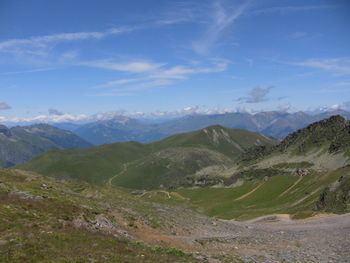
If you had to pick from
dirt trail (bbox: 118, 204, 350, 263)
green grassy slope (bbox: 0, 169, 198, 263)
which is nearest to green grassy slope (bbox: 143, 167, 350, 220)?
dirt trail (bbox: 118, 204, 350, 263)

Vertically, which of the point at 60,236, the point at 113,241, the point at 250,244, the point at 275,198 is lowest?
the point at 275,198

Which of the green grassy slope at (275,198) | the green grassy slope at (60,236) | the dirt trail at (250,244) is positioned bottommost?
the green grassy slope at (275,198)

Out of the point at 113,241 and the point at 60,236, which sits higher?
the point at 60,236

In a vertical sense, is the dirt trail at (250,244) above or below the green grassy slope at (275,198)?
above

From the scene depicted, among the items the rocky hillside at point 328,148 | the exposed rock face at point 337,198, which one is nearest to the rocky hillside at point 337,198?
the exposed rock face at point 337,198

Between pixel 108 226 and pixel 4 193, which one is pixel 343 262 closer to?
pixel 108 226

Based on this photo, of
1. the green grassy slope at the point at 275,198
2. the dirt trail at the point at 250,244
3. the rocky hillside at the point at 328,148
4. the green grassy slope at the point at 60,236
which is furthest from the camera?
the rocky hillside at the point at 328,148

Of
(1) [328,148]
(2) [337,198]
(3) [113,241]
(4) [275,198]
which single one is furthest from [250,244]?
(1) [328,148]

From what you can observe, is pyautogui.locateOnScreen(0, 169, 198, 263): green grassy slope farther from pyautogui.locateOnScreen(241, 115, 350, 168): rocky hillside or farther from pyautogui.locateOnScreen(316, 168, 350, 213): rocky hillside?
pyautogui.locateOnScreen(241, 115, 350, 168): rocky hillside

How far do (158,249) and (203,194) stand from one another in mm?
146117

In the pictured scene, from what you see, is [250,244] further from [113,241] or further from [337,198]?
[337,198]

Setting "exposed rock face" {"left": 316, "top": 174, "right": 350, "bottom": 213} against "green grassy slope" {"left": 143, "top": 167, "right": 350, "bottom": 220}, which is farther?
"green grassy slope" {"left": 143, "top": 167, "right": 350, "bottom": 220}

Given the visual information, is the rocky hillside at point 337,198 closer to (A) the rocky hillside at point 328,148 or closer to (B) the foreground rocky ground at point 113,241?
(B) the foreground rocky ground at point 113,241

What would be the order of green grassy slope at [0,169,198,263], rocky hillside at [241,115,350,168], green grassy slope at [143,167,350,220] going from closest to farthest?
1. green grassy slope at [0,169,198,263]
2. green grassy slope at [143,167,350,220]
3. rocky hillside at [241,115,350,168]
